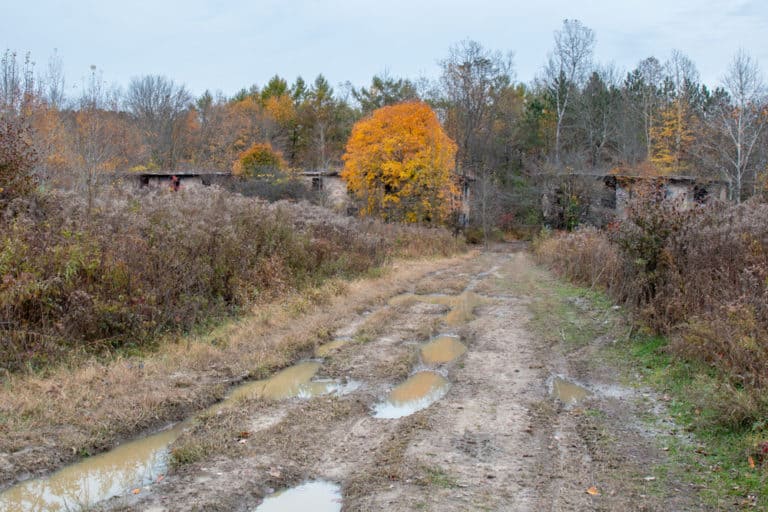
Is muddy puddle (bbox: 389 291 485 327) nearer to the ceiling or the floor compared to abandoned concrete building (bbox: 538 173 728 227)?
nearer to the floor

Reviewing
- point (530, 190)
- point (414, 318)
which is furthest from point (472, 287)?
point (530, 190)

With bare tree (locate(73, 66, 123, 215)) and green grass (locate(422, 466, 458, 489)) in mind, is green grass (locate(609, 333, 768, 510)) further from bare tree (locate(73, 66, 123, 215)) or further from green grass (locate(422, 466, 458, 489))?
bare tree (locate(73, 66, 123, 215))

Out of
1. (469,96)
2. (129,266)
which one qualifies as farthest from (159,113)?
(129,266)

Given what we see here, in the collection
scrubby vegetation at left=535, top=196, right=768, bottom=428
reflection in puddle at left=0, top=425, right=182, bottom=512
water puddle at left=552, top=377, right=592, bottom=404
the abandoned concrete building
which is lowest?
water puddle at left=552, top=377, right=592, bottom=404

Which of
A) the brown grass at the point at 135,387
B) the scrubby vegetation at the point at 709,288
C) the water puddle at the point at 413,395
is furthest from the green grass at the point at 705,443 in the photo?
the brown grass at the point at 135,387

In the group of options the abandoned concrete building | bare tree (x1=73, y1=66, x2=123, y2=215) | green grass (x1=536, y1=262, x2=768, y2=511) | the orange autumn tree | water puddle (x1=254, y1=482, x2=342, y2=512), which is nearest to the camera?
water puddle (x1=254, y1=482, x2=342, y2=512)

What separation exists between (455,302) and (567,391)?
728 centimetres

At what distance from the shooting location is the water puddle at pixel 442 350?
9.94 meters

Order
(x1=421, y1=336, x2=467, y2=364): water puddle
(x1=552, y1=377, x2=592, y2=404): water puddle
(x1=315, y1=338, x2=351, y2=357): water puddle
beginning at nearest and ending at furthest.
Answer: (x1=552, y1=377, x2=592, y2=404): water puddle, (x1=421, y1=336, x2=467, y2=364): water puddle, (x1=315, y1=338, x2=351, y2=357): water puddle

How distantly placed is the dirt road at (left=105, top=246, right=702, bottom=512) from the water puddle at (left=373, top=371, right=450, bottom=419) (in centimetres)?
3

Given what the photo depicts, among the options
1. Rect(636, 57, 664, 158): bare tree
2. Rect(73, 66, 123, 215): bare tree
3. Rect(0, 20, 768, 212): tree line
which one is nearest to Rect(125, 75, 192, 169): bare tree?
Rect(0, 20, 768, 212): tree line

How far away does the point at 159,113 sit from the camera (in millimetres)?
54031

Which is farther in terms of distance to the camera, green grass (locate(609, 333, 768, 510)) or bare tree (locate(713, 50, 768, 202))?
bare tree (locate(713, 50, 768, 202))

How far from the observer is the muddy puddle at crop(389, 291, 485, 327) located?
43.6 ft
